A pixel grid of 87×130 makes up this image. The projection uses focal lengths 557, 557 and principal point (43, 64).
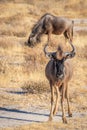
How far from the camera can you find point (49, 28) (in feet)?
89.7

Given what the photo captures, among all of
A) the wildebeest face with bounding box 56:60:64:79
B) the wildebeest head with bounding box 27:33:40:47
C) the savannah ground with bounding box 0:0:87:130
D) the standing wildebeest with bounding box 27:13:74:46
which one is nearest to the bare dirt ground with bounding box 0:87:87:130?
the savannah ground with bounding box 0:0:87:130

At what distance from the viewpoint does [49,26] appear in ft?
89.9

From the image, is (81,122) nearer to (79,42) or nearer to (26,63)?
(26,63)

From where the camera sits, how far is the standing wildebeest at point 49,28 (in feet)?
87.9

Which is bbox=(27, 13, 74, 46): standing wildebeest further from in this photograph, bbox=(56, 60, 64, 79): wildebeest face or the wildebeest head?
bbox=(56, 60, 64, 79): wildebeest face

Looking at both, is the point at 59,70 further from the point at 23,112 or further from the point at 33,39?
the point at 33,39

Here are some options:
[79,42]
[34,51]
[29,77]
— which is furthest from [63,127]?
[79,42]

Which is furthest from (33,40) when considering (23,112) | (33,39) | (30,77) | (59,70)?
(59,70)

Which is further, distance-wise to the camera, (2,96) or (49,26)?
(49,26)

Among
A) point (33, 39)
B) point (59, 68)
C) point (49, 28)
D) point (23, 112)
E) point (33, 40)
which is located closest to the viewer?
point (59, 68)

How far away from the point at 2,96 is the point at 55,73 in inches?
135

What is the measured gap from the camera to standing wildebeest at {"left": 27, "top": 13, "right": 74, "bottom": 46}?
26.8 meters

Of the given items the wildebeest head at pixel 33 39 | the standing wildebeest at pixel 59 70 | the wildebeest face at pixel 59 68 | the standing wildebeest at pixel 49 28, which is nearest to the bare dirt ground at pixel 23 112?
the standing wildebeest at pixel 59 70

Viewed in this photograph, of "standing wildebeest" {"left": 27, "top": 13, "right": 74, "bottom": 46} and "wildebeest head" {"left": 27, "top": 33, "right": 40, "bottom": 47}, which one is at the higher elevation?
"standing wildebeest" {"left": 27, "top": 13, "right": 74, "bottom": 46}
